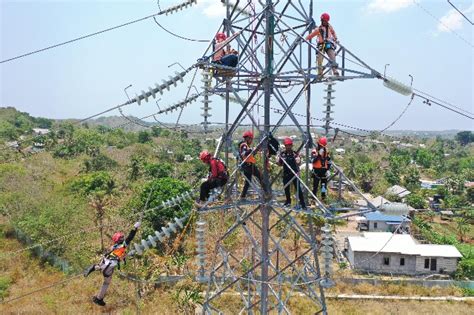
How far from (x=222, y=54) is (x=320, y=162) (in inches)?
119

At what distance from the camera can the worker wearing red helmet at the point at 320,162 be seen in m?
8.82

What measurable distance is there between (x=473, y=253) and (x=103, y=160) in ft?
128

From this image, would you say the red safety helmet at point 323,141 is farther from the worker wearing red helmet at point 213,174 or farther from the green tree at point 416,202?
the green tree at point 416,202

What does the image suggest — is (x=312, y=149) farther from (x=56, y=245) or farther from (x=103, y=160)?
(x=103, y=160)

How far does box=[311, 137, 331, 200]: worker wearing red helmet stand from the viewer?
882cm

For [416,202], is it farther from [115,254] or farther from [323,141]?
[115,254]

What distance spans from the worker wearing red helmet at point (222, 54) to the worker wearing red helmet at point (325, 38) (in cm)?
148

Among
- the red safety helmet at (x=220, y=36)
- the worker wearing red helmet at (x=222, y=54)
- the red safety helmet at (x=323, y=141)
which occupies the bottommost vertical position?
the red safety helmet at (x=323, y=141)

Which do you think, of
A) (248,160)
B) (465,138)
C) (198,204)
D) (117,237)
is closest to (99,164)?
(117,237)

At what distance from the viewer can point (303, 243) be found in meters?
31.3

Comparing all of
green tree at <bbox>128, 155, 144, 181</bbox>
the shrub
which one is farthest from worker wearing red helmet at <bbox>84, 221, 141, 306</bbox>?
green tree at <bbox>128, 155, 144, 181</bbox>

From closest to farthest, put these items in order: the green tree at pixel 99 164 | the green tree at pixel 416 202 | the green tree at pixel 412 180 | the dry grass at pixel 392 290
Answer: the dry grass at pixel 392 290 < the green tree at pixel 416 202 < the green tree at pixel 99 164 < the green tree at pixel 412 180

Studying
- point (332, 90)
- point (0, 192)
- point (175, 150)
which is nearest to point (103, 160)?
point (175, 150)

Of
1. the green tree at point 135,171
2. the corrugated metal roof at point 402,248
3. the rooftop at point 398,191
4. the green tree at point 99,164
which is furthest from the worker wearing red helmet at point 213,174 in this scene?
the green tree at point 99,164
